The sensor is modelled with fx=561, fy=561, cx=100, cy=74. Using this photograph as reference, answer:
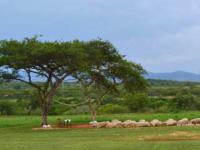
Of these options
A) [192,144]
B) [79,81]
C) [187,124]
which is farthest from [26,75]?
[192,144]

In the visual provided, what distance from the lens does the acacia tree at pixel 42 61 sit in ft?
157

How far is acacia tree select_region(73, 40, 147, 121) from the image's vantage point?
52.1 metres

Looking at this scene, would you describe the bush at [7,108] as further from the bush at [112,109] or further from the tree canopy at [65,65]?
the tree canopy at [65,65]

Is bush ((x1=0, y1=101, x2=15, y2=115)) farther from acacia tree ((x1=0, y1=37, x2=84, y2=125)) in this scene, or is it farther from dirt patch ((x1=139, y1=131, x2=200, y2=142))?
dirt patch ((x1=139, y1=131, x2=200, y2=142))

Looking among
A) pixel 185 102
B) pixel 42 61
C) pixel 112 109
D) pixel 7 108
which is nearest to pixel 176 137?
pixel 42 61

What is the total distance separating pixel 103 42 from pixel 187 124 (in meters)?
11.4

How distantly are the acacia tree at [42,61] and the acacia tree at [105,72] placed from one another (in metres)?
1.72

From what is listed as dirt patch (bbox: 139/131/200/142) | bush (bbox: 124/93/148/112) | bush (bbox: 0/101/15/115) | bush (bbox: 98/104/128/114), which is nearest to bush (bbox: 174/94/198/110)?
bush (bbox: 124/93/148/112)

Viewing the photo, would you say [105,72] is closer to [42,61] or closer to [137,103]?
[42,61]

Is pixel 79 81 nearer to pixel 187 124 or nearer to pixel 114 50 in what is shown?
pixel 114 50

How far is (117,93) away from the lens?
5897 centimetres

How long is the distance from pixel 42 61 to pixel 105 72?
8372 millimetres

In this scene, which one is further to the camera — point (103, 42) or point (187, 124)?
point (103, 42)

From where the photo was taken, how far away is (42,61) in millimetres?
48969
